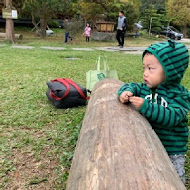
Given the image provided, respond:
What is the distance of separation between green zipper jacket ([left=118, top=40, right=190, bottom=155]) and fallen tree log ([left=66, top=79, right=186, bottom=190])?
4.3 inches

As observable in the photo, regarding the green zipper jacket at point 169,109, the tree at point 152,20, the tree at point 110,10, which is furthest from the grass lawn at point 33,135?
the tree at point 152,20

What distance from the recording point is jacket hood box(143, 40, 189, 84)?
1.93m

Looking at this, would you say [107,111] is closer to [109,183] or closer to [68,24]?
[109,183]

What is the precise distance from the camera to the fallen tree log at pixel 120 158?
1.27m

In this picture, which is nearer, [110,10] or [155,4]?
[110,10]

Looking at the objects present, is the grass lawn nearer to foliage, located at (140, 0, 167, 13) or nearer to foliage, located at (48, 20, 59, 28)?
foliage, located at (48, 20, 59, 28)

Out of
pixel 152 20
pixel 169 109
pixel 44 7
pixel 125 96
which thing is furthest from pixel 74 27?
pixel 152 20

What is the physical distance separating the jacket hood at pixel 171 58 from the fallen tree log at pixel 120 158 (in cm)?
37

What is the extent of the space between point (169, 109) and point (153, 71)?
0.28 metres

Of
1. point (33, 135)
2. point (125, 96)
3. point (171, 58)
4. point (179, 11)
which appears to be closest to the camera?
point (171, 58)

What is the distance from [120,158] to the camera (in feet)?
4.78

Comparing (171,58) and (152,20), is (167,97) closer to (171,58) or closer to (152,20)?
(171,58)

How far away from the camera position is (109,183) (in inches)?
49.8

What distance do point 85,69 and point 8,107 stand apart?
3.36 metres
